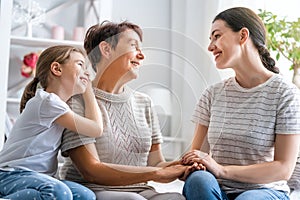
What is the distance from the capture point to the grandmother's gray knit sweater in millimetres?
1761

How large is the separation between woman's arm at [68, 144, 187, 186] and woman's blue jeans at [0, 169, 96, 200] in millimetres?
67

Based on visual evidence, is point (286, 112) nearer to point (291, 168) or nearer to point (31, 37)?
point (291, 168)

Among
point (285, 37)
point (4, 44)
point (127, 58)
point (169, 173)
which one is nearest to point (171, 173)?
point (169, 173)

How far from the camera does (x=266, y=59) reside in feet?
6.48

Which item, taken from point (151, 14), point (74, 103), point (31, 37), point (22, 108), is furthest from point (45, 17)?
point (74, 103)

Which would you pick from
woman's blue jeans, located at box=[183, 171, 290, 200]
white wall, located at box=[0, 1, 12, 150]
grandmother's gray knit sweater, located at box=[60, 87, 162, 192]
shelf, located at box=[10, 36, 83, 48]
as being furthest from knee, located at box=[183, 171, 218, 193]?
shelf, located at box=[10, 36, 83, 48]

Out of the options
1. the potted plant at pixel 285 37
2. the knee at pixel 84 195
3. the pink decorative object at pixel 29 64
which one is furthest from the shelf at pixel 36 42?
the knee at pixel 84 195

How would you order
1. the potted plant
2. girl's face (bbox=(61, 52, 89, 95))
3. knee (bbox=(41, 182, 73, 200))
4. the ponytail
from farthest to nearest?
the potted plant → the ponytail → girl's face (bbox=(61, 52, 89, 95)) → knee (bbox=(41, 182, 73, 200))

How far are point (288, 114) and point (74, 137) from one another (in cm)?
68

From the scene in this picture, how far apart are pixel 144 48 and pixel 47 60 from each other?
37 cm

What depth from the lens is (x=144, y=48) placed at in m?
1.78

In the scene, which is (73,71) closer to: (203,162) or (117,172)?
(117,172)

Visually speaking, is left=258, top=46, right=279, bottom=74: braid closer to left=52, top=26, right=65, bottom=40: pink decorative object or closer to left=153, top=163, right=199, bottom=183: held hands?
left=153, top=163, right=199, bottom=183: held hands

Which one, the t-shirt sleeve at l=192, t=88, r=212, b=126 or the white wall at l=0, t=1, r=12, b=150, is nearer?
the t-shirt sleeve at l=192, t=88, r=212, b=126
